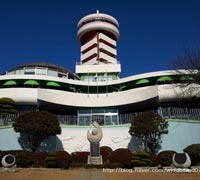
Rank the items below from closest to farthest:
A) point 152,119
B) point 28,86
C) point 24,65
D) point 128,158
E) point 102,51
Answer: point 128,158, point 152,119, point 28,86, point 24,65, point 102,51

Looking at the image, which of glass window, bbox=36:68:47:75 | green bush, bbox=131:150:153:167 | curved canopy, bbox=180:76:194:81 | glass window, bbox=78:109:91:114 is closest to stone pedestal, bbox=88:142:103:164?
green bush, bbox=131:150:153:167

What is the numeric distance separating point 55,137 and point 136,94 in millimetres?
14326

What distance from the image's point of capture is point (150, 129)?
2584 cm

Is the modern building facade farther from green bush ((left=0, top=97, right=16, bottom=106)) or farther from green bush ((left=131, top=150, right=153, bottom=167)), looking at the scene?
green bush ((left=131, top=150, right=153, bottom=167))

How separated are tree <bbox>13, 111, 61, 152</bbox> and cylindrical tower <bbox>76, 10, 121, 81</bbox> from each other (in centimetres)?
4288

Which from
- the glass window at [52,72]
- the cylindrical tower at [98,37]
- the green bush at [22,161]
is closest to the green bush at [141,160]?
the green bush at [22,161]

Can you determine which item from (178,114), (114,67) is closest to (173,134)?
(178,114)

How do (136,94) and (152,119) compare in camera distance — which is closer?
(152,119)

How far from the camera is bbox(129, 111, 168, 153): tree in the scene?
2602 centimetres

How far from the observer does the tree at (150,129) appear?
26016 mm

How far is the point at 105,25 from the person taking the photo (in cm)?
7338

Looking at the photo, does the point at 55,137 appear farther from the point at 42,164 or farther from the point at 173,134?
the point at 173,134

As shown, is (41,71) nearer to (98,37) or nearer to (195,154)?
(98,37)

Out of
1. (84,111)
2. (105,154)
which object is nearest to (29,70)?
(84,111)
